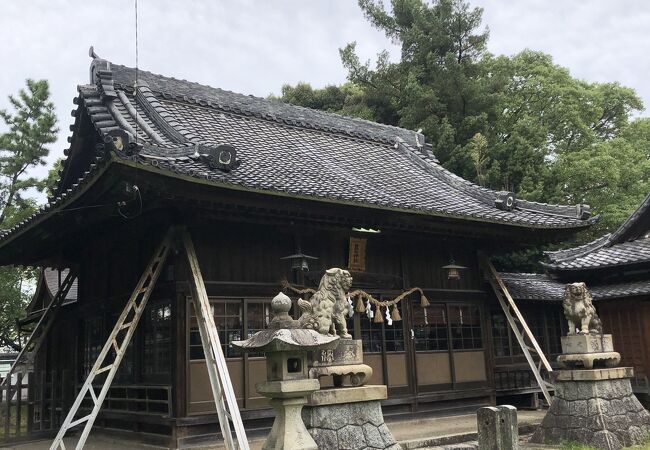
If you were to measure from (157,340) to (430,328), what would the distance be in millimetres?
6158

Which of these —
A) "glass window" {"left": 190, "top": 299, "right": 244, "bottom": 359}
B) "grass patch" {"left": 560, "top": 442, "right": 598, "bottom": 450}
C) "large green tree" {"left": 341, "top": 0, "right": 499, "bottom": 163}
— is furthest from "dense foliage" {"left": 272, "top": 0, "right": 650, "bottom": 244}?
"glass window" {"left": 190, "top": 299, "right": 244, "bottom": 359}

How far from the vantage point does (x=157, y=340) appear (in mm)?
11055

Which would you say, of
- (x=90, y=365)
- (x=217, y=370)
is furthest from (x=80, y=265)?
(x=217, y=370)

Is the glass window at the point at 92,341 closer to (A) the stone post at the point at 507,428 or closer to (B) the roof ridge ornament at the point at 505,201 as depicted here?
(A) the stone post at the point at 507,428

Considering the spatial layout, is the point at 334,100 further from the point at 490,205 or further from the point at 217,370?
the point at 217,370

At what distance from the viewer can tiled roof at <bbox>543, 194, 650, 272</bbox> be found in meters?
16.2

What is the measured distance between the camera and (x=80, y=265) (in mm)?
14539

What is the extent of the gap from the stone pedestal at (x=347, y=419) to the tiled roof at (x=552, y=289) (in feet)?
30.9

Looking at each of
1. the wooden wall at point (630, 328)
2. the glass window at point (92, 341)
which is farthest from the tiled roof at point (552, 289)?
the glass window at point (92, 341)

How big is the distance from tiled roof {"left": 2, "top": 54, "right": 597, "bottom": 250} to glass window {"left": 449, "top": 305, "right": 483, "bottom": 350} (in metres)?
2.48

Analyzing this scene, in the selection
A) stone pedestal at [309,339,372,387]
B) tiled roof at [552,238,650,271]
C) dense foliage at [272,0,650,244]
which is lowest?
stone pedestal at [309,339,372,387]

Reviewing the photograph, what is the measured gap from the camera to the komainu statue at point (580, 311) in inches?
440

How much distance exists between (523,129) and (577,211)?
1285cm

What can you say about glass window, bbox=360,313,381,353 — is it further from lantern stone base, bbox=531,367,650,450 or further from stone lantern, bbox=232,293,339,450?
stone lantern, bbox=232,293,339,450
